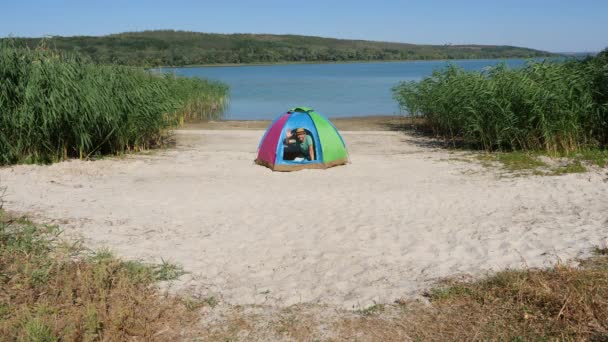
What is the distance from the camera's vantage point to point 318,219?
312 inches

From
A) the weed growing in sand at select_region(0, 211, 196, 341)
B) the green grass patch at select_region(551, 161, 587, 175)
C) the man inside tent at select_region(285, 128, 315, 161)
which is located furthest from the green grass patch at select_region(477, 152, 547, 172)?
the weed growing in sand at select_region(0, 211, 196, 341)

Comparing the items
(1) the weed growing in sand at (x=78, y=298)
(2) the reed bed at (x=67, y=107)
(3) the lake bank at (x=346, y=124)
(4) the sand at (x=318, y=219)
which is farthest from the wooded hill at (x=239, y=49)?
(1) the weed growing in sand at (x=78, y=298)

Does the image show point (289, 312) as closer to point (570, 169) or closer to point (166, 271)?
point (166, 271)

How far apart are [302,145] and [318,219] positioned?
4.14 metres

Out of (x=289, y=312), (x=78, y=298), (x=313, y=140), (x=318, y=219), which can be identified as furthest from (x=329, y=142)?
(x=78, y=298)

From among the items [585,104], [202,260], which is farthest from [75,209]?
[585,104]

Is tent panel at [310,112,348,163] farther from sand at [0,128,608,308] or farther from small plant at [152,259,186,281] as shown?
small plant at [152,259,186,281]

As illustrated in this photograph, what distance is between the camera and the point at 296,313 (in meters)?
4.92

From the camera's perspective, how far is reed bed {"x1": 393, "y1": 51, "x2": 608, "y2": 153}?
12234mm

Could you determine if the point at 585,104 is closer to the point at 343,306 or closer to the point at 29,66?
the point at 343,306

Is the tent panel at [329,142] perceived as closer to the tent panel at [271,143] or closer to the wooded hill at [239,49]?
→ the tent panel at [271,143]

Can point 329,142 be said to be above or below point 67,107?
below

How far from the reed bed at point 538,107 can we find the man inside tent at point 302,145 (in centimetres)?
381

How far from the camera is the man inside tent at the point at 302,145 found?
11734 mm
